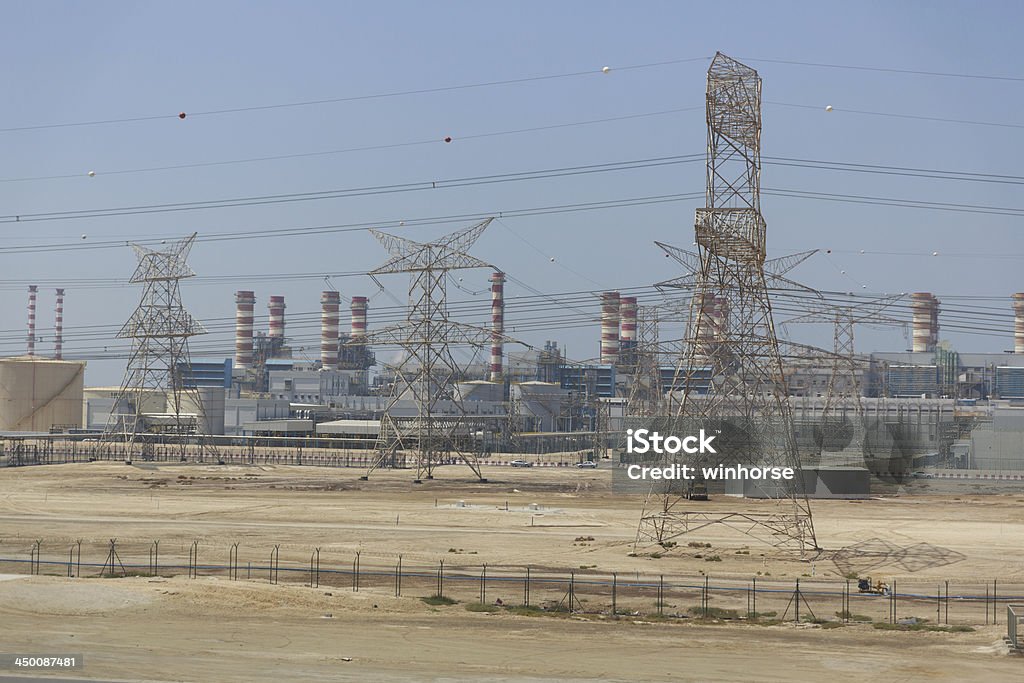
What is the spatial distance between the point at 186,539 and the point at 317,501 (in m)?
18.8

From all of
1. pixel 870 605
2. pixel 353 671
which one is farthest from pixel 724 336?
pixel 353 671

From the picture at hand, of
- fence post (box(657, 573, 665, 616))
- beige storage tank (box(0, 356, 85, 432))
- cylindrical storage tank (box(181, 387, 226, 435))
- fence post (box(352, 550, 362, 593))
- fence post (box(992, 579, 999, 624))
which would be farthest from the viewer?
cylindrical storage tank (box(181, 387, 226, 435))

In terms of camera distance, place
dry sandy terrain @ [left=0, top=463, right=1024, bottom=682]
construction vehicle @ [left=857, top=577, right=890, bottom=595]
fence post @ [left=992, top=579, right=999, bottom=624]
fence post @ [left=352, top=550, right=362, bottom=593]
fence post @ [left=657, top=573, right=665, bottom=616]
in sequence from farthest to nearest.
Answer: construction vehicle @ [left=857, top=577, right=890, bottom=595] → fence post @ [left=352, top=550, right=362, bottom=593] → fence post @ [left=657, top=573, right=665, bottom=616] → fence post @ [left=992, top=579, right=999, bottom=624] → dry sandy terrain @ [left=0, top=463, right=1024, bottom=682]

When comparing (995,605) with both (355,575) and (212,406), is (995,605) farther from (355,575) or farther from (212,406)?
(212,406)

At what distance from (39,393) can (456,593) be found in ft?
353

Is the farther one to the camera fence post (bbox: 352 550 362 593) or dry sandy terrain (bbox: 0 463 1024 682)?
fence post (bbox: 352 550 362 593)

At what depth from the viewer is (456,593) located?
3438 cm

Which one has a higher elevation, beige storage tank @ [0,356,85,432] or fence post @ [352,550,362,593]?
beige storage tank @ [0,356,85,432]

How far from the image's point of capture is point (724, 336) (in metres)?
44.0

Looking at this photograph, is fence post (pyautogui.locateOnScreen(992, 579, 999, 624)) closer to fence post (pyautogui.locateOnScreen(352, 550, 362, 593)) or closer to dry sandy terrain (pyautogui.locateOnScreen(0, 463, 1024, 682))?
dry sandy terrain (pyautogui.locateOnScreen(0, 463, 1024, 682))

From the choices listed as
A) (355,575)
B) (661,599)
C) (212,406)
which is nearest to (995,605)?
(661,599)

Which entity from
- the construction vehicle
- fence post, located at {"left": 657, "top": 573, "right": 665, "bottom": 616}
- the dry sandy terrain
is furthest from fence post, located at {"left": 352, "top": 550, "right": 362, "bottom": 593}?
the construction vehicle

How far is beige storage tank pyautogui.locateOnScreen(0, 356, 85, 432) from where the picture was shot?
411 ft

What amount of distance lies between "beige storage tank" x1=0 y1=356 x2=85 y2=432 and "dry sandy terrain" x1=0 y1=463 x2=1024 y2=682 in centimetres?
6444
